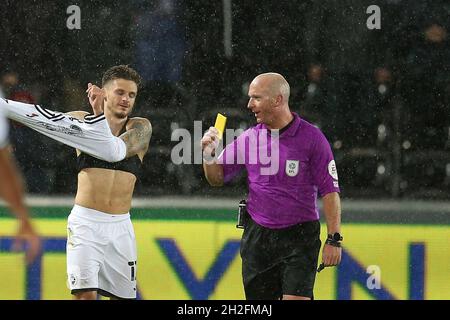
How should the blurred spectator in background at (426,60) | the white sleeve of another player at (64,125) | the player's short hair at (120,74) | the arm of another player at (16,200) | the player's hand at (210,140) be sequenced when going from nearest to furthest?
the arm of another player at (16,200) < the white sleeve of another player at (64,125) < the player's hand at (210,140) < the player's short hair at (120,74) < the blurred spectator in background at (426,60)

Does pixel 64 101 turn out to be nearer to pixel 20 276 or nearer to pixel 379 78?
pixel 20 276

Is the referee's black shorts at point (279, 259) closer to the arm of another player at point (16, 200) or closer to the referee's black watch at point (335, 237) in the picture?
the referee's black watch at point (335, 237)

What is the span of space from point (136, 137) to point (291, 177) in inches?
37.2

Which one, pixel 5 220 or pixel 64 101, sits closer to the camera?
pixel 5 220

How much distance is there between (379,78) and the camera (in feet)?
22.2

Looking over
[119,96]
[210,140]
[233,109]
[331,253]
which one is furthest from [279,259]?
[233,109]

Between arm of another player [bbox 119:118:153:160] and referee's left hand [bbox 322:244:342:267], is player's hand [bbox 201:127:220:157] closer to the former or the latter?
arm of another player [bbox 119:118:153:160]

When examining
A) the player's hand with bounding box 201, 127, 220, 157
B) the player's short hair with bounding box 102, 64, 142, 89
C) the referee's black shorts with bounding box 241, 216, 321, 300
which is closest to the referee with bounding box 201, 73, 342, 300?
the referee's black shorts with bounding box 241, 216, 321, 300

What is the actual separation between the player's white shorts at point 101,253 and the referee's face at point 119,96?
591 mm

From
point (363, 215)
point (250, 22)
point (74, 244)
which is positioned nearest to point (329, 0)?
point (250, 22)

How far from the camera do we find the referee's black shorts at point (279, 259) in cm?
521

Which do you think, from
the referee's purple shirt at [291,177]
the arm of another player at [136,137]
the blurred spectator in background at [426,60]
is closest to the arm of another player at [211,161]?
the referee's purple shirt at [291,177]

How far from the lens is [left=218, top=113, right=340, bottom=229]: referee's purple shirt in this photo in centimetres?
526

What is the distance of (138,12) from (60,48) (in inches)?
22.9
